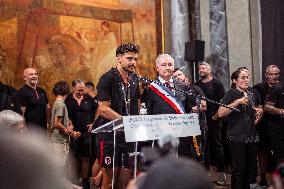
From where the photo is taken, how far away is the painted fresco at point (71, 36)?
963 centimetres

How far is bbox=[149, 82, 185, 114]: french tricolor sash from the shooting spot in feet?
16.6

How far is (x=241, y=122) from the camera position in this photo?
18.8 feet

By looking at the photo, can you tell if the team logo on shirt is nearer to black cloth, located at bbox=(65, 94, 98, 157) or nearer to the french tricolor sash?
the french tricolor sash

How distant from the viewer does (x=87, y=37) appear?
10844 millimetres

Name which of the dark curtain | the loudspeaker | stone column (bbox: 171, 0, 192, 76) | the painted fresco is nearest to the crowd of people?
the painted fresco

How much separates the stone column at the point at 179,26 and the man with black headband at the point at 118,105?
670 centimetres

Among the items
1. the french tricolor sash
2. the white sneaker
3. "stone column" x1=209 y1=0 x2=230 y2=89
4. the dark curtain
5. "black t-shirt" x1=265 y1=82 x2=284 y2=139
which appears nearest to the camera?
the french tricolor sash

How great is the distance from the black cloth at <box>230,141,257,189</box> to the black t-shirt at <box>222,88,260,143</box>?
74 mm

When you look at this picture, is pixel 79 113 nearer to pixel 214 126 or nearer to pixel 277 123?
pixel 214 126


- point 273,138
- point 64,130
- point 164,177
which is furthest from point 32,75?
point 164,177

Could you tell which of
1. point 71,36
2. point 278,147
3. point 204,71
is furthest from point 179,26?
point 278,147

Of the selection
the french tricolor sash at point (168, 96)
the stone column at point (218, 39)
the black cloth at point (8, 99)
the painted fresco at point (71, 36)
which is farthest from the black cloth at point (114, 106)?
the stone column at point (218, 39)

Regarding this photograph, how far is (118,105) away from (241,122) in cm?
178

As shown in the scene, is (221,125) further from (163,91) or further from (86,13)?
(86,13)
